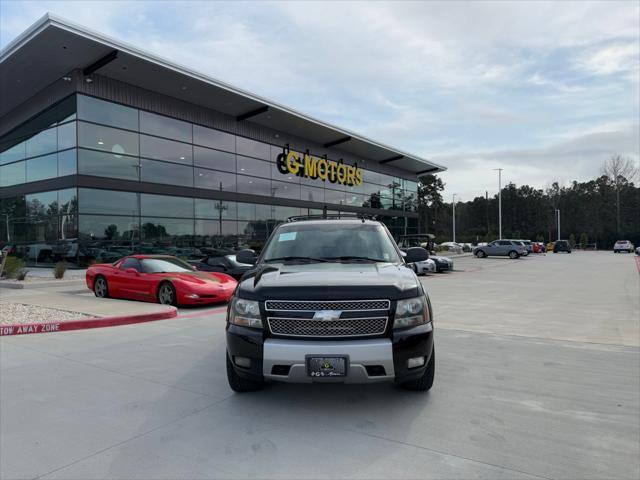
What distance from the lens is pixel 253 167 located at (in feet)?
95.7

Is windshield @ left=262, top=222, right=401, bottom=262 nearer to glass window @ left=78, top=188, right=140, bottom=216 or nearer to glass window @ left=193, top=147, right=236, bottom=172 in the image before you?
glass window @ left=78, top=188, right=140, bottom=216

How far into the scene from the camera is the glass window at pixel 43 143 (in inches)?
839

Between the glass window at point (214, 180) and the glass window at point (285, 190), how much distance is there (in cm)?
400

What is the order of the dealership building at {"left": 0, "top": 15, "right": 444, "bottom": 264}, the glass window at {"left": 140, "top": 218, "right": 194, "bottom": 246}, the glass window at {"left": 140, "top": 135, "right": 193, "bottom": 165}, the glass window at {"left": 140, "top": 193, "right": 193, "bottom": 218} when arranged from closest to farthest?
1. the dealership building at {"left": 0, "top": 15, "right": 444, "bottom": 264}
2. the glass window at {"left": 140, "top": 218, "right": 194, "bottom": 246}
3. the glass window at {"left": 140, "top": 193, "right": 193, "bottom": 218}
4. the glass window at {"left": 140, "top": 135, "right": 193, "bottom": 165}

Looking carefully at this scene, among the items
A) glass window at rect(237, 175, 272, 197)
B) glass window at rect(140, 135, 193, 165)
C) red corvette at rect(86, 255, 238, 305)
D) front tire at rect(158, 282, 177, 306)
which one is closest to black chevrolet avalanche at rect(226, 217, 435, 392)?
red corvette at rect(86, 255, 238, 305)

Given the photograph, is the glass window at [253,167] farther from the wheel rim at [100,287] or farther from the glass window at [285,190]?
the wheel rim at [100,287]

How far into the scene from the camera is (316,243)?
201 inches

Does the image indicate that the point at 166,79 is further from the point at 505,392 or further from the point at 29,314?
the point at 505,392

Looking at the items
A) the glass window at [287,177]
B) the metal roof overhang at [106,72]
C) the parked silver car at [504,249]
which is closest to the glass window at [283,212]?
the glass window at [287,177]

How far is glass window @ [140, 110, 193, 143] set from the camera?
22.7 m

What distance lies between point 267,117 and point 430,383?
2646 cm

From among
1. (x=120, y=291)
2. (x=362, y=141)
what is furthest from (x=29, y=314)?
(x=362, y=141)

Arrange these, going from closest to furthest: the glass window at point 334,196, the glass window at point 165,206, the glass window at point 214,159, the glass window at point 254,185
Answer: the glass window at point 165,206, the glass window at point 214,159, the glass window at point 254,185, the glass window at point 334,196

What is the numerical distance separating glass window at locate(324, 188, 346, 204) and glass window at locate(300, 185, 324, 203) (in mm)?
568
